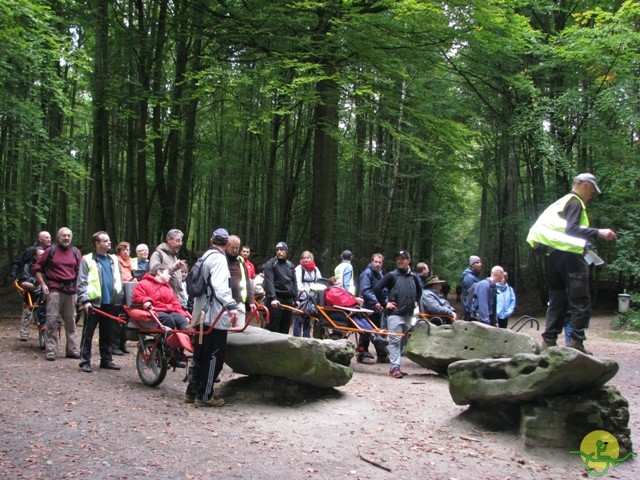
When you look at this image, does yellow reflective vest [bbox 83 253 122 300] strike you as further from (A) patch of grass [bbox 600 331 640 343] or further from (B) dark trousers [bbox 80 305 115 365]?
(A) patch of grass [bbox 600 331 640 343]

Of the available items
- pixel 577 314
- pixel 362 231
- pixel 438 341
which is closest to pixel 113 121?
pixel 362 231

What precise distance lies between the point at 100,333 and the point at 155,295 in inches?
56.1

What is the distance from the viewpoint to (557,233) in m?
4.90

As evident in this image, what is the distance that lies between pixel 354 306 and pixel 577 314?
457 cm

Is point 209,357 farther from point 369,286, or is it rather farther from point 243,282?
point 369,286

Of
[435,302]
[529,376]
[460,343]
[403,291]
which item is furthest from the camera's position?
[435,302]

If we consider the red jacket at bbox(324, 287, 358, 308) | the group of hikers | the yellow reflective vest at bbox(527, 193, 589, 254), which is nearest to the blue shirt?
the group of hikers

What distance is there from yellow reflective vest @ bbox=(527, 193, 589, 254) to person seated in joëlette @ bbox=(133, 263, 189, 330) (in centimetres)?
438

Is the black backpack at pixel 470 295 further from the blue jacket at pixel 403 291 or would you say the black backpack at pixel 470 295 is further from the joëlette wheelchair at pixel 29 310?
the joëlette wheelchair at pixel 29 310

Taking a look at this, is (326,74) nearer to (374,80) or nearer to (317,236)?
(374,80)

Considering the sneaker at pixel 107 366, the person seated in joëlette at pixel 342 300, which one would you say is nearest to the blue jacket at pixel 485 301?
the person seated in joëlette at pixel 342 300

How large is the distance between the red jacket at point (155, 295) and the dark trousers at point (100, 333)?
1089 mm

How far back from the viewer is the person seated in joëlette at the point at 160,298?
6.77 m

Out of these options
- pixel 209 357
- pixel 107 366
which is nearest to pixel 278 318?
pixel 107 366
